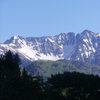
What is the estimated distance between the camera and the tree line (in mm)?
98050

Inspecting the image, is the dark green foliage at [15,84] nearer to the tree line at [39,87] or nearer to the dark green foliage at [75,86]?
the tree line at [39,87]

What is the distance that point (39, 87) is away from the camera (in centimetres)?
10856

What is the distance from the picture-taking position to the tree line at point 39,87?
3860 inches

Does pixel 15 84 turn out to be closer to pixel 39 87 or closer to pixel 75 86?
pixel 39 87

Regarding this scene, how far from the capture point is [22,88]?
336 ft

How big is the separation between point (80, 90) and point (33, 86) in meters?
10.3

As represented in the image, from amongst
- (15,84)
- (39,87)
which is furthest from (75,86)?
(15,84)

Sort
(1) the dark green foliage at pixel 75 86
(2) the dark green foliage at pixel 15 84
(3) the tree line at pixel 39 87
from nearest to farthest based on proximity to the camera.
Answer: (2) the dark green foliage at pixel 15 84 → (3) the tree line at pixel 39 87 → (1) the dark green foliage at pixel 75 86

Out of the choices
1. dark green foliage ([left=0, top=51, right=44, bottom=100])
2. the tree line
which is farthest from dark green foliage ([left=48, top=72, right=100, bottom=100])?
dark green foliage ([left=0, top=51, right=44, bottom=100])

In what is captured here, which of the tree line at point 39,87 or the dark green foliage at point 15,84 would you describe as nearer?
Result: the dark green foliage at point 15,84

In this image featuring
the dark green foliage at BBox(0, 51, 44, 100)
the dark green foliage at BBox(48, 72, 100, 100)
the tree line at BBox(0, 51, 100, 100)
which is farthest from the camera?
the dark green foliage at BBox(48, 72, 100, 100)

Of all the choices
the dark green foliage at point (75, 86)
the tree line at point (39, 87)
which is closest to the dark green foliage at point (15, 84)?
the tree line at point (39, 87)

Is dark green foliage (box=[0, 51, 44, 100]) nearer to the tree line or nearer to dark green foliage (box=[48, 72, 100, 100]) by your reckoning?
the tree line

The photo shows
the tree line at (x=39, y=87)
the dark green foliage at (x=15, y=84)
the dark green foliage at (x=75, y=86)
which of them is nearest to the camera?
the dark green foliage at (x=15, y=84)
